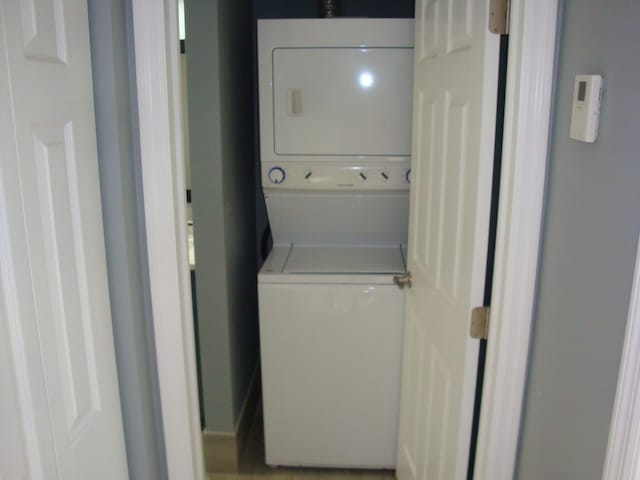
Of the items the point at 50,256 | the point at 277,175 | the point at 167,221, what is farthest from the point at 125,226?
the point at 277,175

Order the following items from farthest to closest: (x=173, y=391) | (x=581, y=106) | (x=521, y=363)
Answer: (x=173, y=391), (x=521, y=363), (x=581, y=106)

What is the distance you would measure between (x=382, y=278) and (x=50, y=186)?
4.36ft

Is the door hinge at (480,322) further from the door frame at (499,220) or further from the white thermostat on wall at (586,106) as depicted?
the white thermostat on wall at (586,106)

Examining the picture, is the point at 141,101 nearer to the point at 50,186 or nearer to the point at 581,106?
the point at 50,186

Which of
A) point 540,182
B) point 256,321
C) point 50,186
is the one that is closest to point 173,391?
point 50,186

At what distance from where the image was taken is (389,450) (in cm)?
227

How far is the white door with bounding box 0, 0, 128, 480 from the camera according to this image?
2.79 feet

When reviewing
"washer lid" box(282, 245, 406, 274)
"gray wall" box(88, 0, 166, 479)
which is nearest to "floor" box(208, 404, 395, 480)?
"washer lid" box(282, 245, 406, 274)

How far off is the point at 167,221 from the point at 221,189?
79 cm

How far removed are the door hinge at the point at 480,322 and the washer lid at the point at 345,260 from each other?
0.79 m

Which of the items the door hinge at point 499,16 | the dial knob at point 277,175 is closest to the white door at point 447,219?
the door hinge at point 499,16

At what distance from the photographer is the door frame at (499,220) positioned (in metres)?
1.10

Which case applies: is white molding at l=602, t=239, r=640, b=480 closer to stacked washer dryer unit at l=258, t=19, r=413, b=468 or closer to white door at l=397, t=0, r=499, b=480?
white door at l=397, t=0, r=499, b=480

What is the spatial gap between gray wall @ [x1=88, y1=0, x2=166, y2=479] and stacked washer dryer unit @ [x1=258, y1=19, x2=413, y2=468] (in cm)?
84
